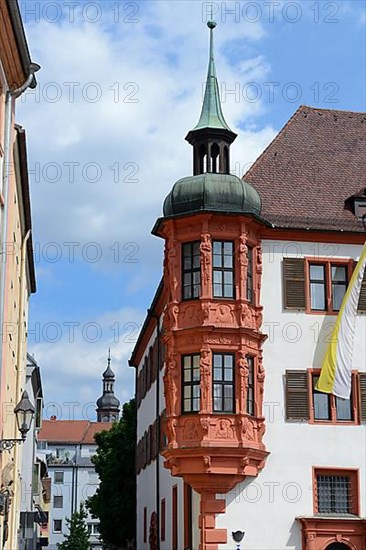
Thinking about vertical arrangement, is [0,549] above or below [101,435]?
below

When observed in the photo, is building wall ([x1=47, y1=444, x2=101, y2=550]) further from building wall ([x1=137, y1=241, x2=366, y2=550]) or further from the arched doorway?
the arched doorway

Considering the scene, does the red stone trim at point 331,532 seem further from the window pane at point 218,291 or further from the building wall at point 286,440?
the window pane at point 218,291

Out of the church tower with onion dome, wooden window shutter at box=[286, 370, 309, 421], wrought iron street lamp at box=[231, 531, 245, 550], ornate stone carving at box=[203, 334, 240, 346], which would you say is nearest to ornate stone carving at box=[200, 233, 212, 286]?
ornate stone carving at box=[203, 334, 240, 346]

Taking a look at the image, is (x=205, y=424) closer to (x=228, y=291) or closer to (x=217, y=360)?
(x=217, y=360)

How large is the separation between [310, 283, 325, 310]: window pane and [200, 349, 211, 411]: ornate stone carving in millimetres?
4256

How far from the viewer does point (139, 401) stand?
54.1m

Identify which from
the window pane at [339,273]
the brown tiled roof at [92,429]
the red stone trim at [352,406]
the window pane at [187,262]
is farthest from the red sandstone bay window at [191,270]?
the brown tiled roof at [92,429]

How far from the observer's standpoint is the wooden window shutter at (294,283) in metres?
32.0

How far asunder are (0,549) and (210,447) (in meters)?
7.15

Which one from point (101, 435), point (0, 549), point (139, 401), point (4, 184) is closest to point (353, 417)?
point (0, 549)

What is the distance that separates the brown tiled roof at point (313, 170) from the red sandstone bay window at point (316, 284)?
1224mm

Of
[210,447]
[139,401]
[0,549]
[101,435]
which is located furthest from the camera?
[101,435]

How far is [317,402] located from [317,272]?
169 inches

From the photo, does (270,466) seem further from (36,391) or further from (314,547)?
(36,391)
